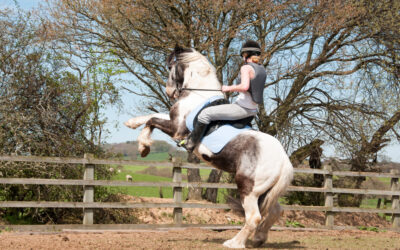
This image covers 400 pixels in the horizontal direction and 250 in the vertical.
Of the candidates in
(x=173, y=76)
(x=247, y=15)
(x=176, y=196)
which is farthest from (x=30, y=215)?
(x=247, y=15)

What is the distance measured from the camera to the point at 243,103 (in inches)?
215

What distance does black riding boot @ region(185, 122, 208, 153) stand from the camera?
5.46 metres

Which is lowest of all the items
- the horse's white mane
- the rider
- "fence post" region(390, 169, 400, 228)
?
"fence post" region(390, 169, 400, 228)

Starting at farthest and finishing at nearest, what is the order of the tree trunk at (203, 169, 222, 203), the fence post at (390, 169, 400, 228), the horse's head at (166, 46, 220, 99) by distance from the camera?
the tree trunk at (203, 169, 222, 203) → the fence post at (390, 169, 400, 228) → the horse's head at (166, 46, 220, 99)

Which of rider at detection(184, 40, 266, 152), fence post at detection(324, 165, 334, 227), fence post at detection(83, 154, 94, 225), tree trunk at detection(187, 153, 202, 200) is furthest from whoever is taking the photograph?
tree trunk at detection(187, 153, 202, 200)

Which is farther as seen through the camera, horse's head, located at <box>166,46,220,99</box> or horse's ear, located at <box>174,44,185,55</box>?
horse's ear, located at <box>174,44,185,55</box>

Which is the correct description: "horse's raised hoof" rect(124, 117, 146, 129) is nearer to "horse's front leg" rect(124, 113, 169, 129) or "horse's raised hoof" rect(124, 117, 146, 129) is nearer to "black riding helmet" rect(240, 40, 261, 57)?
"horse's front leg" rect(124, 113, 169, 129)

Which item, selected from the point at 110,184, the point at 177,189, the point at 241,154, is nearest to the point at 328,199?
the point at 177,189

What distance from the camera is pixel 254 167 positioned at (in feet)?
17.1

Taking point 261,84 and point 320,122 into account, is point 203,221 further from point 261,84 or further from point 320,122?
point 261,84

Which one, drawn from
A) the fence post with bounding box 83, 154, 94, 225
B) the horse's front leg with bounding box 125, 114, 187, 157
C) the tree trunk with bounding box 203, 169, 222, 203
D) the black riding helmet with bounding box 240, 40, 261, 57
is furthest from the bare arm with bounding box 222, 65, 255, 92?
the tree trunk with bounding box 203, 169, 222, 203

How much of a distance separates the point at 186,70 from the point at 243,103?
988 millimetres

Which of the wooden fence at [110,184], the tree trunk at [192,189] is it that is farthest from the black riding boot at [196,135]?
the tree trunk at [192,189]

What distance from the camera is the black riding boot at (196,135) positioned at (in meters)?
5.46
